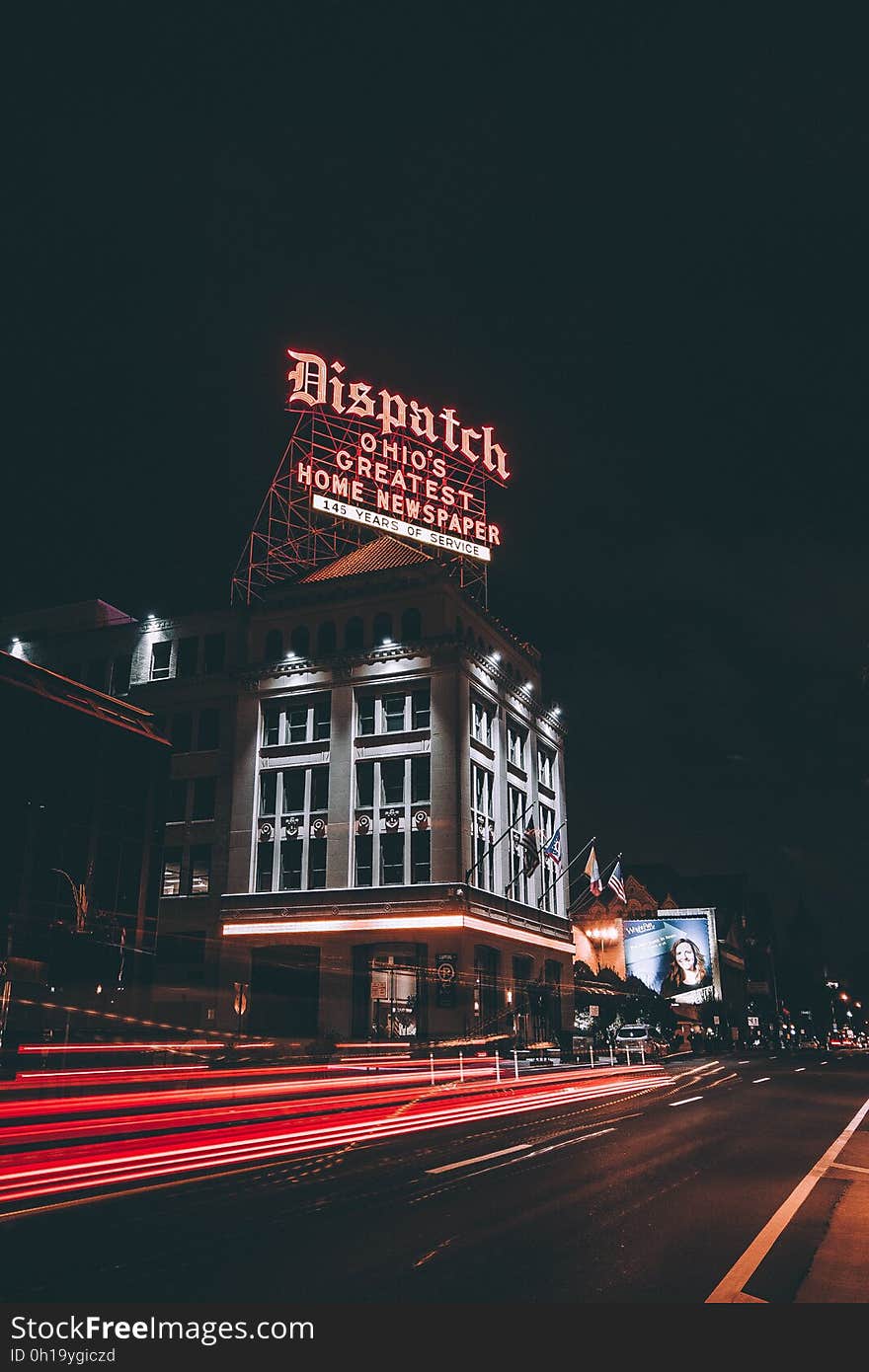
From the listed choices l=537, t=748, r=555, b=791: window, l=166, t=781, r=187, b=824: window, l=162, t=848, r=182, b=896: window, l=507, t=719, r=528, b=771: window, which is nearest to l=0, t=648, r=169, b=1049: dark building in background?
l=162, t=848, r=182, b=896: window

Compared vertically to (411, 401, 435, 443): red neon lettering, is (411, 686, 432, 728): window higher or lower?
lower

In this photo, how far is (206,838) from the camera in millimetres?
60219

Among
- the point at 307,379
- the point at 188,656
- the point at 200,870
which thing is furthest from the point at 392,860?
the point at 307,379

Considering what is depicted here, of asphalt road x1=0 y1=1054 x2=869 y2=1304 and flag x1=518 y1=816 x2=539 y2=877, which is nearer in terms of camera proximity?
asphalt road x1=0 y1=1054 x2=869 y2=1304

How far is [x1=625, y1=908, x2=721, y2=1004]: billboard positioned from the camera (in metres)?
98.1

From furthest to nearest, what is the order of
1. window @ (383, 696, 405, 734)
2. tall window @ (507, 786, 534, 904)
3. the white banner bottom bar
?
tall window @ (507, 786, 534, 904) < window @ (383, 696, 405, 734) < the white banner bottom bar

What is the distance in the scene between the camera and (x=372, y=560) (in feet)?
209

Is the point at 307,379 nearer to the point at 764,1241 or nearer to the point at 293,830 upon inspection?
the point at 293,830

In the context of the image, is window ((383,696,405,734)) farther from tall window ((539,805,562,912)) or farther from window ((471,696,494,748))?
tall window ((539,805,562,912))

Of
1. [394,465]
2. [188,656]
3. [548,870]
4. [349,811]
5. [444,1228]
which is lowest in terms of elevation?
[444,1228]

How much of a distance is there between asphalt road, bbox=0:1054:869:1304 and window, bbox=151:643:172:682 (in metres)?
52.6

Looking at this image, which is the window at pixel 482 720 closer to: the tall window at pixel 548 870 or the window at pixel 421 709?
the window at pixel 421 709

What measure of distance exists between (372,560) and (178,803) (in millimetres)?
19705

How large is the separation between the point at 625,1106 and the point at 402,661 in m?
36.9
